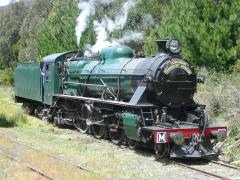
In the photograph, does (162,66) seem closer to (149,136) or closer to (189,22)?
(149,136)

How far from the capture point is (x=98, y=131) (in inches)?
554

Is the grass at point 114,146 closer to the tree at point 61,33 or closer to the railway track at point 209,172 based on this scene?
the railway track at point 209,172

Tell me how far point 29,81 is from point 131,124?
10.3 m

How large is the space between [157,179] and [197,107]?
349 cm

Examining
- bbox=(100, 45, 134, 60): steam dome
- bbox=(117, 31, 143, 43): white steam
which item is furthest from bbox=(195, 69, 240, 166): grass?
bbox=(117, 31, 143, 43): white steam

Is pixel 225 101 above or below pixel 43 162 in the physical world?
above

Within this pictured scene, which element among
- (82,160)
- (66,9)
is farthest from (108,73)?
(66,9)

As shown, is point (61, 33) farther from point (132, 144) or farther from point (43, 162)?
point (43, 162)

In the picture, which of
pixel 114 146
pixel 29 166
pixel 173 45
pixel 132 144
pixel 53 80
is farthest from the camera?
pixel 53 80

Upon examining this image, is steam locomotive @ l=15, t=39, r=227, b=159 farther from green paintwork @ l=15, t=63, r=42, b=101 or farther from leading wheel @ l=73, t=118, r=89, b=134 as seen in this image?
green paintwork @ l=15, t=63, r=42, b=101

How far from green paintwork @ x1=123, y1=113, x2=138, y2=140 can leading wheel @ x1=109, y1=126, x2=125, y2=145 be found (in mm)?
1309

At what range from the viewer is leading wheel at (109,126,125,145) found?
12.5 metres

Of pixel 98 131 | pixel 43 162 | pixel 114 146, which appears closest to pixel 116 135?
pixel 114 146

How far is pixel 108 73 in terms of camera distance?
42.8 feet
